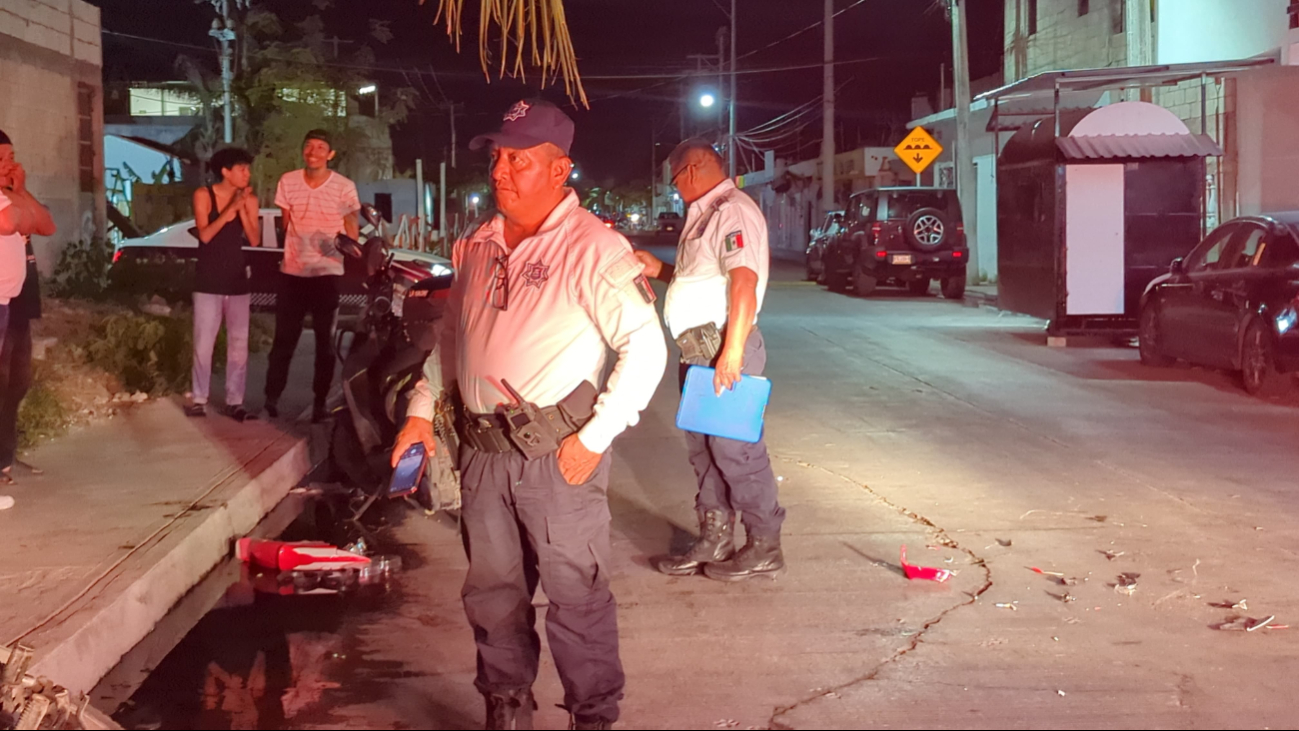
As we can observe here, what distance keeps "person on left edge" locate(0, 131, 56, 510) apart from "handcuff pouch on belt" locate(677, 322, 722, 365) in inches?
141

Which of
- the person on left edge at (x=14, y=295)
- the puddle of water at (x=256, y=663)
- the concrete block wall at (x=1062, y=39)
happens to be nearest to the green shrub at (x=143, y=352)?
the person on left edge at (x=14, y=295)

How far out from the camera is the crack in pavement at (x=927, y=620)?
4574mm

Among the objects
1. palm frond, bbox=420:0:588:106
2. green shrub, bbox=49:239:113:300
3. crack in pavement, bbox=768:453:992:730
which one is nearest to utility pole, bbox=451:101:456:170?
green shrub, bbox=49:239:113:300

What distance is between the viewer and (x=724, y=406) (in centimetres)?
573

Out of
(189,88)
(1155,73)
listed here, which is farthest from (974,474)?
(189,88)

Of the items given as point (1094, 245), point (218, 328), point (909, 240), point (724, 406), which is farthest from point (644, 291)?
point (909, 240)

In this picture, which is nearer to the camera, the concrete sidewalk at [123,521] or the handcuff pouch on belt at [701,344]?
the concrete sidewalk at [123,521]

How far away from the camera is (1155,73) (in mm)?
16859

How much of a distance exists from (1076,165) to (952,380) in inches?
180

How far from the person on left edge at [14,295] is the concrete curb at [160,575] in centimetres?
112

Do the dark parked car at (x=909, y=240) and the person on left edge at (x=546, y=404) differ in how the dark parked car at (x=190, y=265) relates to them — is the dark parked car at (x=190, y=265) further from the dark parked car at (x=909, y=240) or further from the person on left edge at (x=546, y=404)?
the person on left edge at (x=546, y=404)

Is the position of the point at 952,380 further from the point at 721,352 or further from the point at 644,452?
the point at 721,352

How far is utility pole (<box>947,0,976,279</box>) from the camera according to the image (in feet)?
85.0

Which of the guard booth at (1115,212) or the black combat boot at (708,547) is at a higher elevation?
the guard booth at (1115,212)
